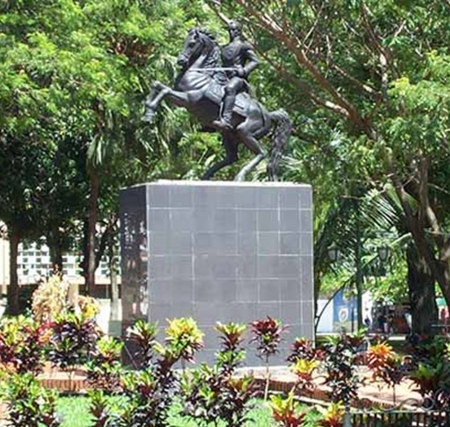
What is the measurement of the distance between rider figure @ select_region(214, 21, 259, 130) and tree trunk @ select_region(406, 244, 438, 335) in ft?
37.3

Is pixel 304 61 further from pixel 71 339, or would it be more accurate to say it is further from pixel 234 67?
pixel 71 339

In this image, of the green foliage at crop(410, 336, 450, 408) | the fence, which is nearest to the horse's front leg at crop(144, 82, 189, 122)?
the green foliage at crop(410, 336, 450, 408)

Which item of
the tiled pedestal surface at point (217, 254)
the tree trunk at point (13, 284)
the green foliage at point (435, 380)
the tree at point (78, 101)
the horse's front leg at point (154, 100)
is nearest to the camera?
the green foliage at point (435, 380)

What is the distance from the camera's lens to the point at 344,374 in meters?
10.8

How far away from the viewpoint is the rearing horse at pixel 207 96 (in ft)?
54.6

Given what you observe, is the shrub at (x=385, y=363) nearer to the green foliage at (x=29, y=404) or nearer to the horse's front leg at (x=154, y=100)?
the green foliage at (x=29, y=404)

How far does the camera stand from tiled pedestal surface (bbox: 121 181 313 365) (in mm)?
16109

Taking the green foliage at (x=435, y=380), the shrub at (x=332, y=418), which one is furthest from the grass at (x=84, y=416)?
the shrub at (x=332, y=418)

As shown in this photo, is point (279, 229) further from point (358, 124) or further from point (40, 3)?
point (40, 3)

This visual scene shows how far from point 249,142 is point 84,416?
6.24m

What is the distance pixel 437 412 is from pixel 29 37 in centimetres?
1538

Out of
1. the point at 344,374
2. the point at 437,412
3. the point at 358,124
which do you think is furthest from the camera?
the point at 358,124

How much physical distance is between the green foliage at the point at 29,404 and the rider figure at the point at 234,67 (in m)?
8.80

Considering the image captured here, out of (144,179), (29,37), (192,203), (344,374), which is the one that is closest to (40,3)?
(29,37)
